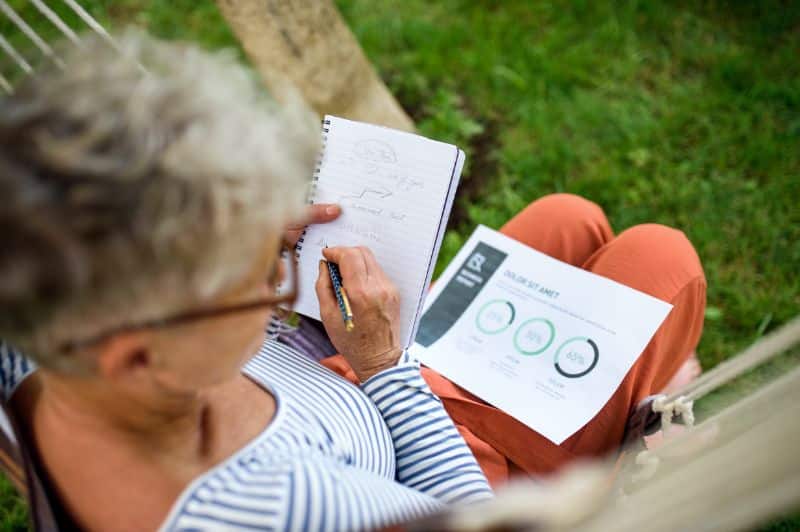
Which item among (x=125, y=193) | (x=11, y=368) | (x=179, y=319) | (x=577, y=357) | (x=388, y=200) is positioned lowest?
(x=577, y=357)

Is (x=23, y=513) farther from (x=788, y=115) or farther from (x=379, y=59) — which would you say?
(x=788, y=115)

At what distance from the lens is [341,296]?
1230 mm

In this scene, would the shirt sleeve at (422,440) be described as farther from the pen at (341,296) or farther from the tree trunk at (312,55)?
the tree trunk at (312,55)

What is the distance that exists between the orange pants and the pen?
0.19 meters

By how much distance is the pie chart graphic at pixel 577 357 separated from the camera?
4.45 feet

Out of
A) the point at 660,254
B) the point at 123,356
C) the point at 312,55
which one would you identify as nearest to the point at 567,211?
the point at 660,254

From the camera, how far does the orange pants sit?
4.36ft

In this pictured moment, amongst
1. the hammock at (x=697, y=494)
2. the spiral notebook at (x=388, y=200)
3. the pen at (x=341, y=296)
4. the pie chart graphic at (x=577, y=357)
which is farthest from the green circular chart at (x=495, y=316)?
the hammock at (x=697, y=494)

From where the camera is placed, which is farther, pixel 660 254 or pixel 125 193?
pixel 660 254

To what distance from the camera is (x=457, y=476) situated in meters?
1.13

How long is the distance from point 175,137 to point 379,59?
227 centimetres

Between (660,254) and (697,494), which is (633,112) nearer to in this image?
(660,254)

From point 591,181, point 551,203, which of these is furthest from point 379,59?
point 551,203

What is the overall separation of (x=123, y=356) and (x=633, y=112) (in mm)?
2286
